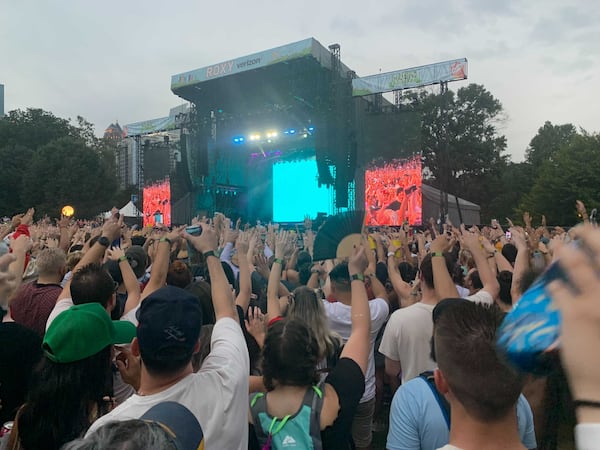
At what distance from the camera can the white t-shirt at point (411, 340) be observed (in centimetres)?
285

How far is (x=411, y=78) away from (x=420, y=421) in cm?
1713

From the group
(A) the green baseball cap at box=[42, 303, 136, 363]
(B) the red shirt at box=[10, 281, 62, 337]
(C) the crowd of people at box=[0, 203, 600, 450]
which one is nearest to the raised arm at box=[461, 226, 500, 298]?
(C) the crowd of people at box=[0, 203, 600, 450]

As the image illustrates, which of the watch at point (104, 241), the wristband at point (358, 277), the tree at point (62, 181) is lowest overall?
the wristband at point (358, 277)

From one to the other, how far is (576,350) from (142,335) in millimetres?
1231

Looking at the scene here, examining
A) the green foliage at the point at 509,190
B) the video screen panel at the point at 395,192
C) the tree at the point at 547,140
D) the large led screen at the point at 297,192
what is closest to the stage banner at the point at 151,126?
the large led screen at the point at 297,192

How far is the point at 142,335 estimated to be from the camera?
1449 millimetres

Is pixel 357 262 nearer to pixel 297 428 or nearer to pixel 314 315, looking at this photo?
pixel 314 315

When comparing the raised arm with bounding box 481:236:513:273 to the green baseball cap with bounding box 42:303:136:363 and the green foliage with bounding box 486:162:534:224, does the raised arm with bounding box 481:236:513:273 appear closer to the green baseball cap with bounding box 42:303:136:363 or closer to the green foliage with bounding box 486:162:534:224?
the green baseball cap with bounding box 42:303:136:363

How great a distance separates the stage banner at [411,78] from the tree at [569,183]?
47.1 ft

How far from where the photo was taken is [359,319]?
2.04 m

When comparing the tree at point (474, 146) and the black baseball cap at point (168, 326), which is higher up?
the tree at point (474, 146)

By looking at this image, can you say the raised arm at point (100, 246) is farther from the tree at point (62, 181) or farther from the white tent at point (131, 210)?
the tree at point (62, 181)

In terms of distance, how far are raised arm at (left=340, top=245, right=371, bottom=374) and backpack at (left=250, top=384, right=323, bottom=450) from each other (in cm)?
21

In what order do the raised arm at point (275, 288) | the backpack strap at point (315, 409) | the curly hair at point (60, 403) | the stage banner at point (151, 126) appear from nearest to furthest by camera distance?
the curly hair at point (60, 403)
the backpack strap at point (315, 409)
the raised arm at point (275, 288)
the stage banner at point (151, 126)
